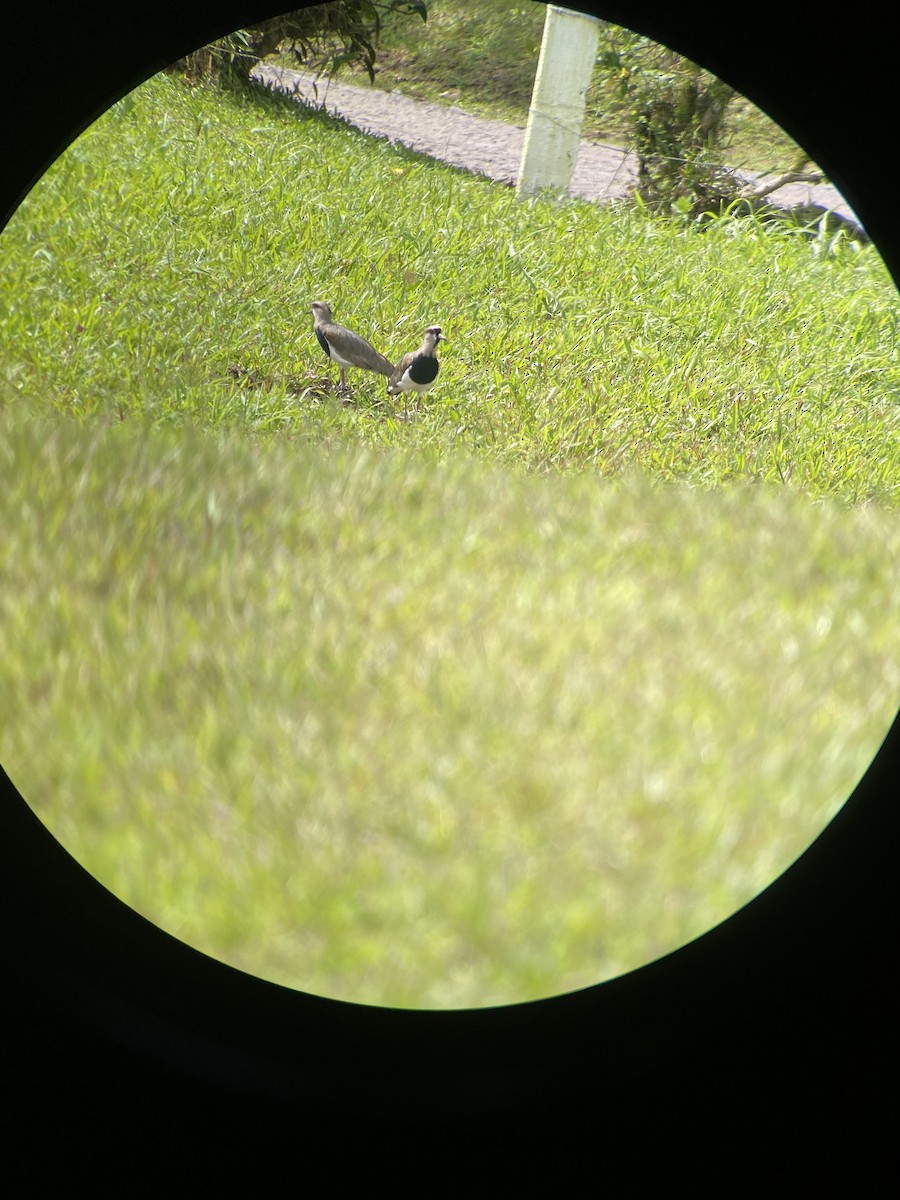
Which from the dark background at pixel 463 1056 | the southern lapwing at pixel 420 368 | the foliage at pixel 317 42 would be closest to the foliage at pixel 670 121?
the foliage at pixel 317 42

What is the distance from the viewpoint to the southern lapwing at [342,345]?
1572 mm

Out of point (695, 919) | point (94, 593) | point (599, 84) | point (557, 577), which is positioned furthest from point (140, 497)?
point (695, 919)

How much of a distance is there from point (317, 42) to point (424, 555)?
2.22 feet

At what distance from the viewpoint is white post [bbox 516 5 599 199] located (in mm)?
1162

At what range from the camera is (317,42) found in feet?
4.01

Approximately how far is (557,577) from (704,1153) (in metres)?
0.79

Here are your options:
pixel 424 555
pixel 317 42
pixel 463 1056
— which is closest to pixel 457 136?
pixel 317 42

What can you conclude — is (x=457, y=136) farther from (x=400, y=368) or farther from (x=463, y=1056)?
(x=463, y=1056)

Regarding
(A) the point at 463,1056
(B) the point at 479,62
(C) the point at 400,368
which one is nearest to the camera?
(A) the point at 463,1056

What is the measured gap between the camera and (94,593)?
1264 mm

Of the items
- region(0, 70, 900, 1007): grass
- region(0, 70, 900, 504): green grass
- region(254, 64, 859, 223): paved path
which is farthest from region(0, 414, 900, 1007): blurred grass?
region(254, 64, 859, 223): paved path

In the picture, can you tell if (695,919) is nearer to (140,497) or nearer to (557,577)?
(557,577)

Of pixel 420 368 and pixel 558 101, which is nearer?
pixel 558 101

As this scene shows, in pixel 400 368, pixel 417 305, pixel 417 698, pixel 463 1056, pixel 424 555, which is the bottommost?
pixel 463 1056
